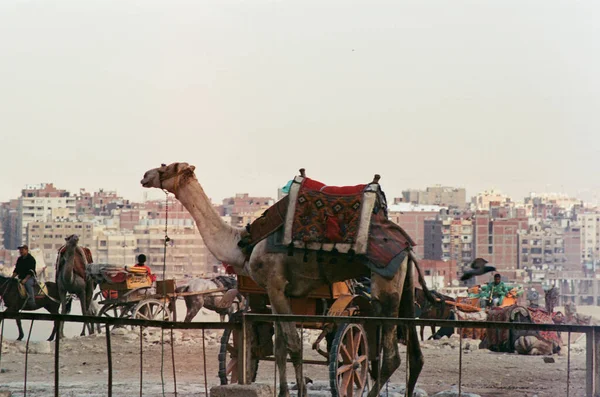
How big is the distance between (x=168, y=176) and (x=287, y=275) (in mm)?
1886

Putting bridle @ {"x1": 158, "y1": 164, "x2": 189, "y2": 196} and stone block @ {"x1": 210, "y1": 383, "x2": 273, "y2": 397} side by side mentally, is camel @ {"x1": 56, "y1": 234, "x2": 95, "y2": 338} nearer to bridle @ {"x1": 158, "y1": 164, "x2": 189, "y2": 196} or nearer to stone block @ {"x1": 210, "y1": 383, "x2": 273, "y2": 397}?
bridle @ {"x1": 158, "y1": 164, "x2": 189, "y2": 196}

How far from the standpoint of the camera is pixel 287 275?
1234 cm

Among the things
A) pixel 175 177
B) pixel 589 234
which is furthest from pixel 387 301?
pixel 589 234

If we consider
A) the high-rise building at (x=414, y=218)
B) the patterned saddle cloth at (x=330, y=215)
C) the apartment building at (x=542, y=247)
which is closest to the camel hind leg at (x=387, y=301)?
the patterned saddle cloth at (x=330, y=215)

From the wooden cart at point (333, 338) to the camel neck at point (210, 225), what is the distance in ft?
1.08

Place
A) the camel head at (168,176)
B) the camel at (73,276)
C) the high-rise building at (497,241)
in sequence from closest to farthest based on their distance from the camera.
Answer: the camel head at (168,176), the camel at (73,276), the high-rise building at (497,241)

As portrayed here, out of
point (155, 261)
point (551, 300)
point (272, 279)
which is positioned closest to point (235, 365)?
point (272, 279)

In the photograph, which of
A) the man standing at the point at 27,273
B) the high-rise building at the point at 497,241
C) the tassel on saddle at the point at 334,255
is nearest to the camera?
the tassel on saddle at the point at 334,255

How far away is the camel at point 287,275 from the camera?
460 inches

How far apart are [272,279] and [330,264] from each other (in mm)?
556

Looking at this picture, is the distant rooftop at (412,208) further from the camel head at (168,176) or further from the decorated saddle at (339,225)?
the decorated saddle at (339,225)

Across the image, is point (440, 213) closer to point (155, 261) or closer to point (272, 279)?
point (155, 261)

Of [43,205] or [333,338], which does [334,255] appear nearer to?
[333,338]

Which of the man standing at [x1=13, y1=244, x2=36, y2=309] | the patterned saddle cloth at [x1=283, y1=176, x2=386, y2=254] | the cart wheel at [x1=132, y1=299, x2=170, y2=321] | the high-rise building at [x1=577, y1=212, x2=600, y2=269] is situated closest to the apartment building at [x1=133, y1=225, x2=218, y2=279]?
the high-rise building at [x1=577, y1=212, x2=600, y2=269]
